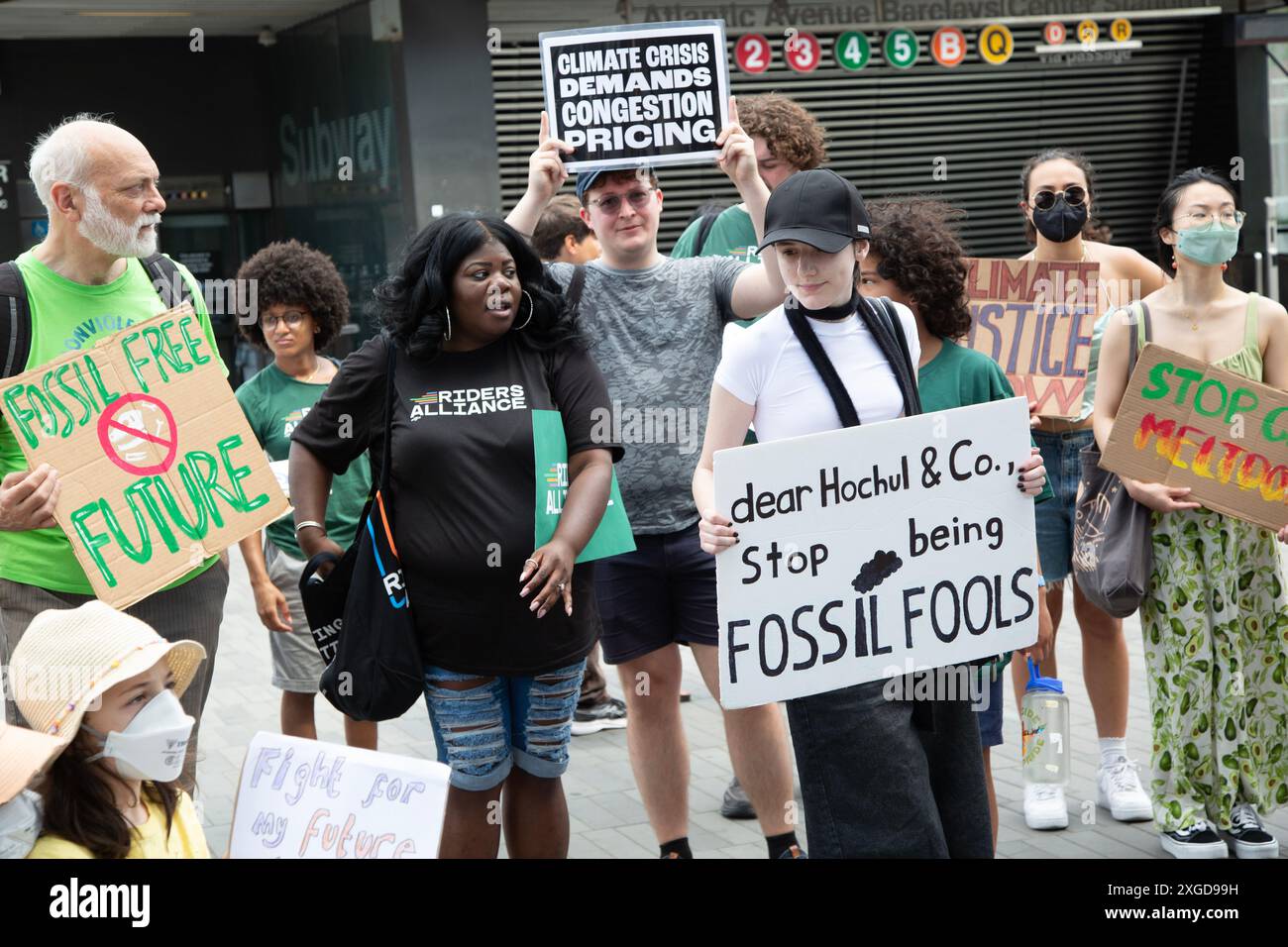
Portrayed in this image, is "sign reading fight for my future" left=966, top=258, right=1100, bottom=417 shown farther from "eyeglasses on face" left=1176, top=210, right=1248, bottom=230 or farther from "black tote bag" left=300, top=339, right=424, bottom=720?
"black tote bag" left=300, top=339, right=424, bottom=720

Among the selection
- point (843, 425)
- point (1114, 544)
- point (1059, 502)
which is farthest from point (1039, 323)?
point (843, 425)

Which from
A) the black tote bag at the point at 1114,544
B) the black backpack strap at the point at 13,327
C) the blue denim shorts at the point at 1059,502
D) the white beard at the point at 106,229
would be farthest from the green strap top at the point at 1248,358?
the black backpack strap at the point at 13,327

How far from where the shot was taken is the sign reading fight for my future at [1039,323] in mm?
5734

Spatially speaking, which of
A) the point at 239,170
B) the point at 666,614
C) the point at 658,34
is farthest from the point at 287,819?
the point at 239,170

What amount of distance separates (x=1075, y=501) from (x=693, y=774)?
1.84 metres

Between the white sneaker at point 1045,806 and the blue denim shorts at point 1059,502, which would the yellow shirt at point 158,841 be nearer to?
the white sneaker at point 1045,806

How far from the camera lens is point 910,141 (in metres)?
15.4

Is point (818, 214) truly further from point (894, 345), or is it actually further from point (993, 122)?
point (993, 122)

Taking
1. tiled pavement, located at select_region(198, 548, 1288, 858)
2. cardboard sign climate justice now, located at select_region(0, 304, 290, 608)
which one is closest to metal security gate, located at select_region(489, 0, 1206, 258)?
tiled pavement, located at select_region(198, 548, 1288, 858)

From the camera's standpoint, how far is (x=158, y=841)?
10.4 feet

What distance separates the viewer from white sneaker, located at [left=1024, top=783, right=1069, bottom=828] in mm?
5258

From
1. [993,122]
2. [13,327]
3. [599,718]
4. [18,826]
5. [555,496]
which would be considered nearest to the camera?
[18,826]

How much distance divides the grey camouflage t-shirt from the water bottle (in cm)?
138

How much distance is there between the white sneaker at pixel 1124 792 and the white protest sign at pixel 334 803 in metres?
3.07
